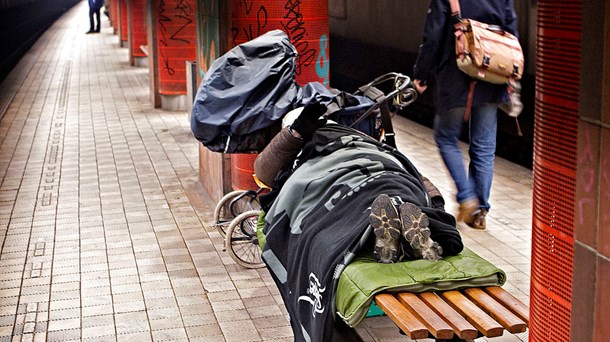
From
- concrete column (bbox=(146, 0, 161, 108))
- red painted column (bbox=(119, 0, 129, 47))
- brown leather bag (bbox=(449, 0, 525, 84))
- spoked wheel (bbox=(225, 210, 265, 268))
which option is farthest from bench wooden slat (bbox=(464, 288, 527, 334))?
red painted column (bbox=(119, 0, 129, 47))

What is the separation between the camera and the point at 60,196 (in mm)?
9445

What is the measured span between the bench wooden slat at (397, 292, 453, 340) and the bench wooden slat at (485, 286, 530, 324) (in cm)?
32

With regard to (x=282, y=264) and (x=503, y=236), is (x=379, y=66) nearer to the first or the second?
(x=503, y=236)

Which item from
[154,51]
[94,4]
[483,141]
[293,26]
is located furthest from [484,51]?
[94,4]

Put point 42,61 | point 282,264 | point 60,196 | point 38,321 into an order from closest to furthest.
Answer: point 282,264
point 38,321
point 60,196
point 42,61

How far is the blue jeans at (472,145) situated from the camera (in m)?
7.13

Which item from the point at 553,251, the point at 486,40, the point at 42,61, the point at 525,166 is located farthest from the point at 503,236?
the point at 42,61

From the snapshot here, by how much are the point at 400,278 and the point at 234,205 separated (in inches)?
135

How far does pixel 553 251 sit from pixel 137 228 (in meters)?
5.25

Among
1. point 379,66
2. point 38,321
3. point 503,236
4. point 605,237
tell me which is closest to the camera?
point 605,237

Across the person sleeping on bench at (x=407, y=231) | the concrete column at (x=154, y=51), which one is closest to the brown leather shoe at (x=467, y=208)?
the person sleeping on bench at (x=407, y=231)

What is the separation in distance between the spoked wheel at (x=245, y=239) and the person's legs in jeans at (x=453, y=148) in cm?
152

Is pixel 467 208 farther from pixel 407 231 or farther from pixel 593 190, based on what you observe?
pixel 593 190

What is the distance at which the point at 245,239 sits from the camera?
6.76 meters
